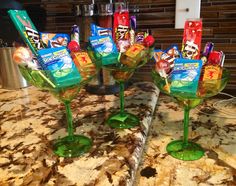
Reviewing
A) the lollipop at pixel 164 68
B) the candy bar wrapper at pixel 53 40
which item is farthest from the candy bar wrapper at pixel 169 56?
the candy bar wrapper at pixel 53 40

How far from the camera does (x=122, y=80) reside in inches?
28.5

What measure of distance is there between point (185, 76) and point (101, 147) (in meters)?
0.26

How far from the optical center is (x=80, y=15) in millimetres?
840

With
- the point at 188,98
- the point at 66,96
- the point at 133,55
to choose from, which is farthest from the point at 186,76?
the point at 66,96

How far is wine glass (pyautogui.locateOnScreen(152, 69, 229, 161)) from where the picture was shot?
0.53 m

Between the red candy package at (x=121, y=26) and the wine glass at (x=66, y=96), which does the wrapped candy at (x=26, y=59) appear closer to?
the wine glass at (x=66, y=96)

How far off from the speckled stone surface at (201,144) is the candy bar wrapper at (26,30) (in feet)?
1.13

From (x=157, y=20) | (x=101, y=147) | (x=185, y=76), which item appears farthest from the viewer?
(x=157, y=20)

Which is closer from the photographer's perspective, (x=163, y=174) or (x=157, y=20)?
(x=163, y=174)

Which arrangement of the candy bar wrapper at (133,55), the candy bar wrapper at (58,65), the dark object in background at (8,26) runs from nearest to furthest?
1. the candy bar wrapper at (58,65)
2. the candy bar wrapper at (133,55)
3. the dark object in background at (8,26)

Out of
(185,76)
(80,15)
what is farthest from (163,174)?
(80,15)

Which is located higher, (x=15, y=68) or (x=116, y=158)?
(x=15, y=68)

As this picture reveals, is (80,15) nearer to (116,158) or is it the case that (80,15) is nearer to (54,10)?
(54,10)

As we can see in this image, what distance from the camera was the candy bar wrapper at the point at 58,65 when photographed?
1.67 feet
